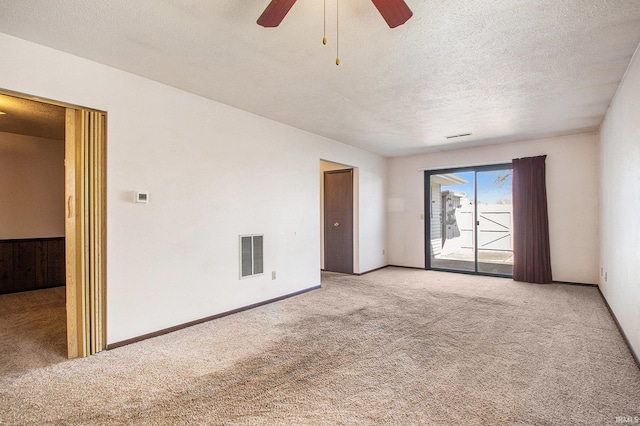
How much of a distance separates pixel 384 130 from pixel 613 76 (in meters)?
2.71

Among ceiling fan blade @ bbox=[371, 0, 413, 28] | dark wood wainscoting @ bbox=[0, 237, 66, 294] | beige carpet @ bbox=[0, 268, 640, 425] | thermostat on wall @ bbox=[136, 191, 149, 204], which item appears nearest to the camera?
ceiling fan blade @ bbox=[371, 0, 413, 28]

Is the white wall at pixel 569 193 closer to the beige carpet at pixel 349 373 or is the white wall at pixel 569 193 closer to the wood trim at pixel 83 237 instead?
the beige carpet at pixel 349 373

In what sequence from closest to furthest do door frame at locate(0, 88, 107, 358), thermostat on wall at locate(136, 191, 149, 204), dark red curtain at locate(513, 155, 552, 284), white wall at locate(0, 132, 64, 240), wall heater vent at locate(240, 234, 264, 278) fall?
door frame at locate(0, 88, 107, 358) < thermostat on wall at locate(136, 191, 149, 204) < wall heater vent at locate(240, 234, 264, 278) < white wall at locate(0, 132, 64, 240) < dark red curtain at locate(513, 155, 552, 284)

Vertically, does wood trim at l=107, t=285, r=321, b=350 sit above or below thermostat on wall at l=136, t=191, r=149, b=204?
below

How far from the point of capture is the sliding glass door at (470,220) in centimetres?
632

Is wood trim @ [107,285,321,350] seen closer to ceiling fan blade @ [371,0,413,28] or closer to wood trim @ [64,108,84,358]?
wood trim @ [64,108,84,358]

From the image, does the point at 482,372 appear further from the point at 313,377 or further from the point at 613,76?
the point at 613,76

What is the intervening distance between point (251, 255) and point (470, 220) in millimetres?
4691

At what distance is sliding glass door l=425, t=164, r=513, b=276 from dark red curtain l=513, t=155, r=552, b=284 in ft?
1.30

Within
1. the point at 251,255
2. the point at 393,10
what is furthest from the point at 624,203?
the point at 251,255

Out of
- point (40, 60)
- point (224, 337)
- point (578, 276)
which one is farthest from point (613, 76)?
point (40, 60)

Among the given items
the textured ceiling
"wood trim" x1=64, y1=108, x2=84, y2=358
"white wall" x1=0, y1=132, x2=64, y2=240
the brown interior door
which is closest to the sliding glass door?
the brown interior door

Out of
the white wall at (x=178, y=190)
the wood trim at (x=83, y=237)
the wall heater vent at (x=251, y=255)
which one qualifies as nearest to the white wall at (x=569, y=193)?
the white wall at (x=178, y=190)

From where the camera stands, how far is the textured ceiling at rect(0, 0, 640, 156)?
212 cm
